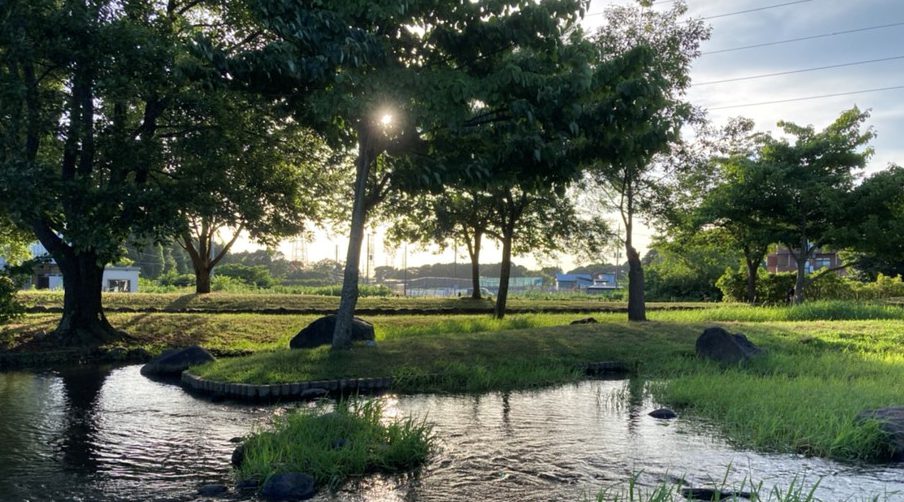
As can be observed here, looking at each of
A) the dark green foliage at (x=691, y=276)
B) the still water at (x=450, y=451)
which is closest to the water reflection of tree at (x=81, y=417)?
the still water at (x=450, y=451)

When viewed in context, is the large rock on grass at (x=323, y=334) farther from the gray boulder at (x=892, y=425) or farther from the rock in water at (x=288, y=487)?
the gray boulder at (x=892, y=425)

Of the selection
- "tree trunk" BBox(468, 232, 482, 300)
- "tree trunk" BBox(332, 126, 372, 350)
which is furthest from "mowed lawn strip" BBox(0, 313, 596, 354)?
"tree trunk" BBox(468, 232, 482, 300)

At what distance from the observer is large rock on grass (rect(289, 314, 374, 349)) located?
60.8 feet

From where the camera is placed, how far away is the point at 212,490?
25.8ft

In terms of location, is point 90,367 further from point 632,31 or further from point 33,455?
point 632,31

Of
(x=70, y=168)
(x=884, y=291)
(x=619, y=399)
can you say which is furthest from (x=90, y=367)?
(x=884, y=291)

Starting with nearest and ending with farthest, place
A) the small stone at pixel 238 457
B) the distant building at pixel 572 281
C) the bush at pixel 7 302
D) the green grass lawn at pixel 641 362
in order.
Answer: the small stone at pixel 238 457 → the green grass lawn at pixel 641 362 → the bush at pixel 7 302 → the distant building at pixel 572 281

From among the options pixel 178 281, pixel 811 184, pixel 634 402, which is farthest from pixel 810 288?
pixel 178 281

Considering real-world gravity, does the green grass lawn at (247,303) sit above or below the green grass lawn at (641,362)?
above

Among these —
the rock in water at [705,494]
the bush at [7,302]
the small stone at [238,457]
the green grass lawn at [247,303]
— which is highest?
the bush at [7,302]

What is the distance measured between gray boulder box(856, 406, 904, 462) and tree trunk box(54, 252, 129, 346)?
19.9 meters

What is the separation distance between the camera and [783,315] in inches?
1153

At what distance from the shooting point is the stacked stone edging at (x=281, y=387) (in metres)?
13.7

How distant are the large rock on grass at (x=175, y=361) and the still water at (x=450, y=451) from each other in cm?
268
